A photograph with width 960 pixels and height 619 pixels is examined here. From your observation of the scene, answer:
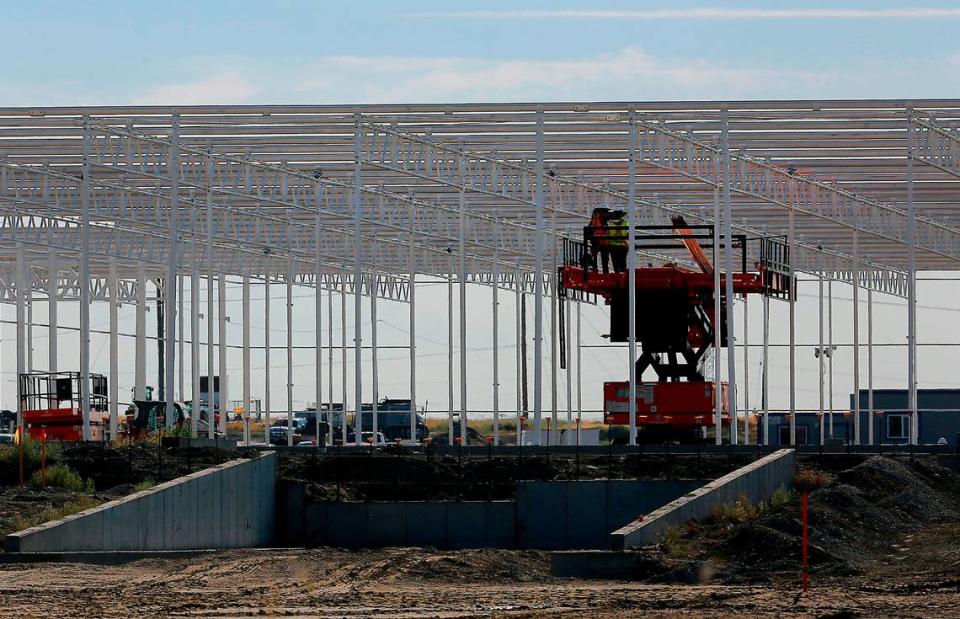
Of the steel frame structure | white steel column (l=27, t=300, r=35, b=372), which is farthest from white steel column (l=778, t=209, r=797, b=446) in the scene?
white steel column (l=27, t=300, r=35, b=372)

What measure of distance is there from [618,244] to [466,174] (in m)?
3.40

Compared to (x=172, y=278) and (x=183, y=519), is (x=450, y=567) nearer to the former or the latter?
(x=183, y=519)

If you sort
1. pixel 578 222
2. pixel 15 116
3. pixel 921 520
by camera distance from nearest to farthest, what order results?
pixel 921 520, pixel 15 116, pixel 578 222

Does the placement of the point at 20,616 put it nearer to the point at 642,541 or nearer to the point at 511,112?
the point at 642,541

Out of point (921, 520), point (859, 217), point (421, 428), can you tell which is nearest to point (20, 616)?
point (921, 520)

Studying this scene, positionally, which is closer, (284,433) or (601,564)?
(601,564)

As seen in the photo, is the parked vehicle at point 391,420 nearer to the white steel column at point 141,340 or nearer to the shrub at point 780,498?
the white steel column at point 141,340

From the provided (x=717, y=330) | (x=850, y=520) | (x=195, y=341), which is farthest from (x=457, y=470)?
(x=195, y=341)

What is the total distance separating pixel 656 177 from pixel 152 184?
39.3 ft

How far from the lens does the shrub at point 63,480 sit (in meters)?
28.4

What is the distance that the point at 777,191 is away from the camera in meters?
38.0

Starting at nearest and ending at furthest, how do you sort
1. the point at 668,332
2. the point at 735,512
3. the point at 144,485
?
the point at 735,512, the point at 144,485, the point at 668,332

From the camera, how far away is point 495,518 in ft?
90.5

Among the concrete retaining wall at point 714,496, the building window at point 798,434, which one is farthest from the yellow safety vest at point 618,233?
the building window at point 798,434
